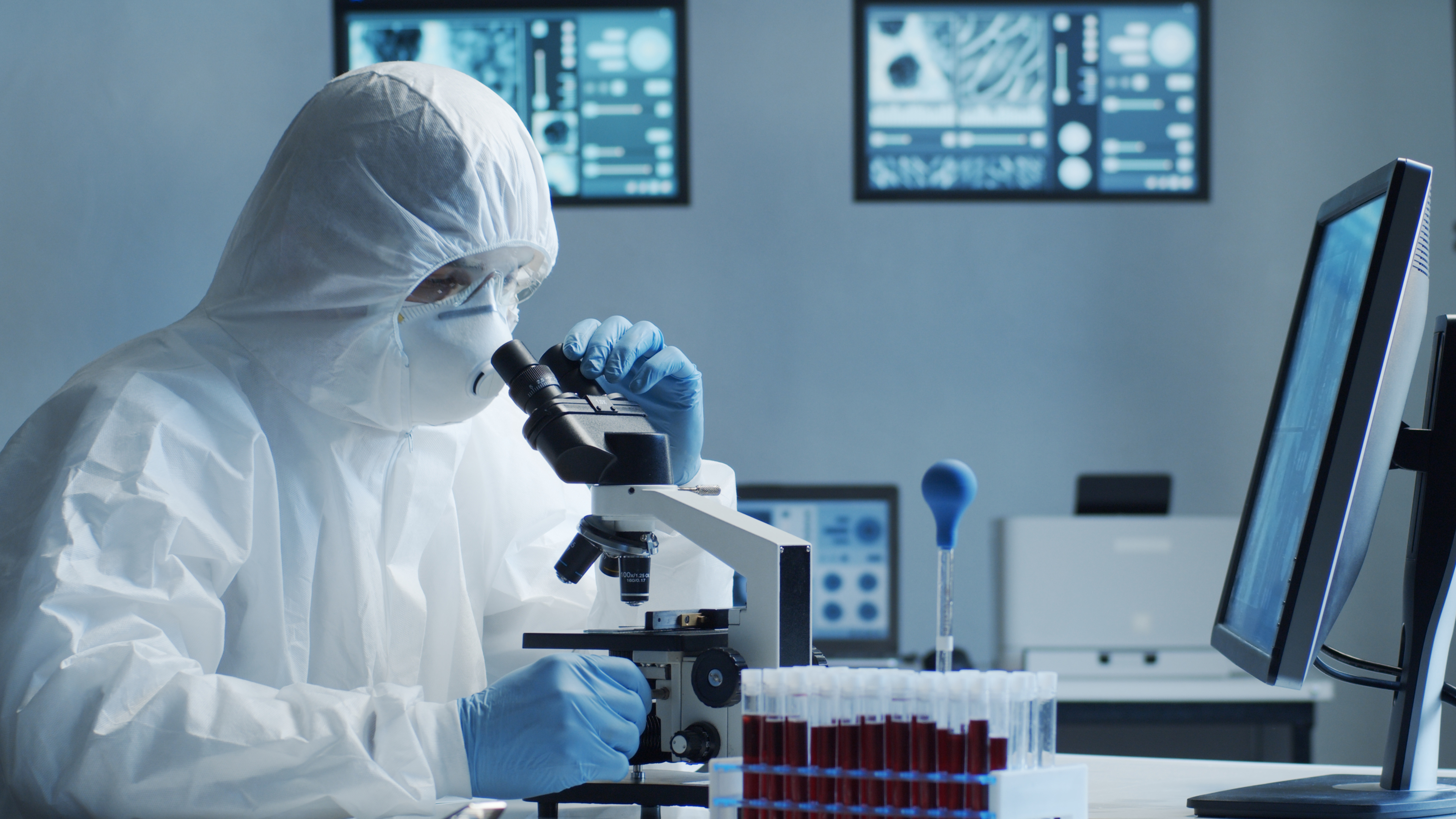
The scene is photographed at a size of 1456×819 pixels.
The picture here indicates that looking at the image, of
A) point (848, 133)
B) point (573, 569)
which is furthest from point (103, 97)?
point (848, 133)

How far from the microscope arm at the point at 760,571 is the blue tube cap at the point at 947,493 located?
0.55 feet

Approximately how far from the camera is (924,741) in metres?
0.62

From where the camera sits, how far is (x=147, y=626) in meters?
0.88

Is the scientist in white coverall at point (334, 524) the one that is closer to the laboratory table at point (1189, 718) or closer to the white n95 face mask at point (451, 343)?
the white n95 face mask at point (451, 343)

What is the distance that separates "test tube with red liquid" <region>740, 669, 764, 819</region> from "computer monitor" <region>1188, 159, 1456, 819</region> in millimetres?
395

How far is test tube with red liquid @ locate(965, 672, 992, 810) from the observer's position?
0.62 metres

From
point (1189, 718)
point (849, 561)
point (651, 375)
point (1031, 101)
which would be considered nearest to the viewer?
point (651, 375)

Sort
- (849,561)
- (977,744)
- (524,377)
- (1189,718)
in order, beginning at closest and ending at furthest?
(977,744)
(524,377)
(1189,718)
(849,561)

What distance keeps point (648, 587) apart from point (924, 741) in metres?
0.34

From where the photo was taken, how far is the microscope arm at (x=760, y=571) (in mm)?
771

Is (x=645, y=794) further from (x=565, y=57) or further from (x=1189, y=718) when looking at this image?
(x=565, y=57)

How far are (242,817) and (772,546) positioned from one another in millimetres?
436

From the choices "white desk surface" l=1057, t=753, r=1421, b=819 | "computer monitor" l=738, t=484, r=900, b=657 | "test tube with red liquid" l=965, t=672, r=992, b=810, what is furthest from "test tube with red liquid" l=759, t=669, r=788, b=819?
"computer monitor" l=738, t=484, r=900, b=657

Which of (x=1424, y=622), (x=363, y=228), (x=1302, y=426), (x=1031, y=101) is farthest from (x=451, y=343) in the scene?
(x=1031, y=101)
